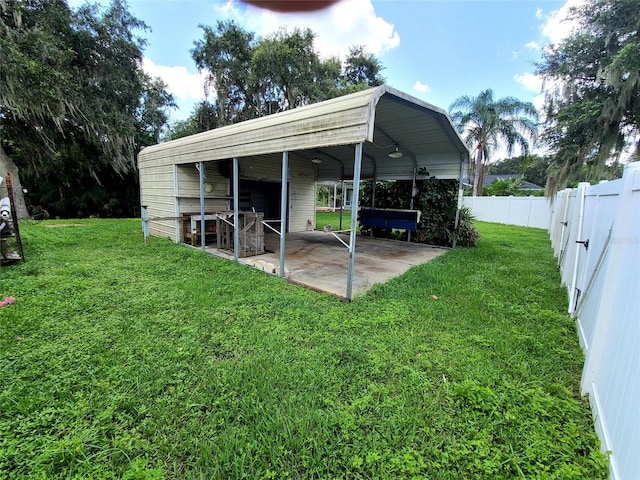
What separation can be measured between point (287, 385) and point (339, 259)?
416 cm

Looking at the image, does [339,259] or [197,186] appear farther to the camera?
[197,186]

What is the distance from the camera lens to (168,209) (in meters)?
7.75

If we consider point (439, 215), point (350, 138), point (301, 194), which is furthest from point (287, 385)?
point (301, 194)

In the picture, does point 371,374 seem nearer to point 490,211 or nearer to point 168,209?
point 168,209

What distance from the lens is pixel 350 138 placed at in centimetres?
334

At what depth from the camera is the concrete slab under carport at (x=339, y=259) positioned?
452 centimetres

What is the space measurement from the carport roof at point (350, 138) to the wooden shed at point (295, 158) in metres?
0.01

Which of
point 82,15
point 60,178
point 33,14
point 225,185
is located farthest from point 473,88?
point 60,178

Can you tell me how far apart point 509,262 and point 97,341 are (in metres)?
6.87

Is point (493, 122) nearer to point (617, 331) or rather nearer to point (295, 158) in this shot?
point (295, 158)

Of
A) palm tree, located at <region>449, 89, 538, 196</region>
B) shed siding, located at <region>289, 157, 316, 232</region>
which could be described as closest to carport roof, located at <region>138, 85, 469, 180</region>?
shed siding, located at <region>289, 157, 316, 232</region>

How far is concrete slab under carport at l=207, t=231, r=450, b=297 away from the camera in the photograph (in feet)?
14.8

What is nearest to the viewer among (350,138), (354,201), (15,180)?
(350,138)

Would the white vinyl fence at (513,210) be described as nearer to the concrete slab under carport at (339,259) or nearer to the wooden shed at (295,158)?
the wooden shed at (295,158)
